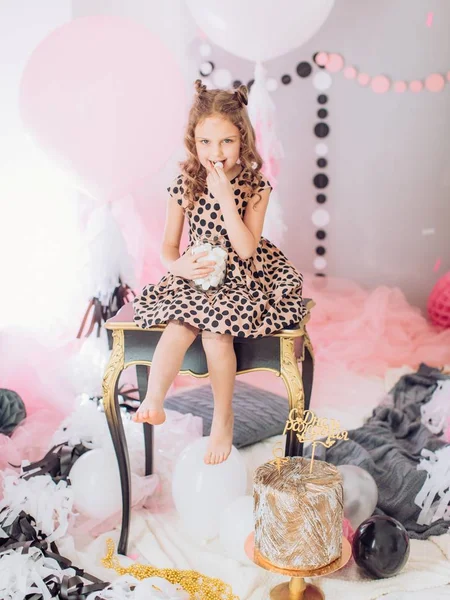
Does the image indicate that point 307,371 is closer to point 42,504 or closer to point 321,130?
point 42,504

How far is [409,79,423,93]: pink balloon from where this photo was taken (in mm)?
3861

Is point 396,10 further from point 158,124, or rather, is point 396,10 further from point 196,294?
point 196,294

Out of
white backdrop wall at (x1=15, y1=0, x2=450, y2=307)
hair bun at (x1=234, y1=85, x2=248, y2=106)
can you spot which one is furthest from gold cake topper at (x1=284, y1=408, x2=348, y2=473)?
white backdrop wall at (x1=15, y1=0, x2=450, y2=307)

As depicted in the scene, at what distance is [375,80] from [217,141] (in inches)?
94.2

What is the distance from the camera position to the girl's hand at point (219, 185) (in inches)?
71.1

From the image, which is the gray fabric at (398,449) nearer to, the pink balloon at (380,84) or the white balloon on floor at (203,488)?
the white balloon on floor at (203,488)

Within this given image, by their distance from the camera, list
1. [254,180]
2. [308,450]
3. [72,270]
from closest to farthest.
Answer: [254,180], [308,450], [72,270]

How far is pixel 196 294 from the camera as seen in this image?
1.80 metres

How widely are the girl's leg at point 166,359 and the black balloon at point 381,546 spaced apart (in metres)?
0.58

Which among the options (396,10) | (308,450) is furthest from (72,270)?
(396,10)

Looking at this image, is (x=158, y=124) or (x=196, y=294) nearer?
(x=196, y=294)

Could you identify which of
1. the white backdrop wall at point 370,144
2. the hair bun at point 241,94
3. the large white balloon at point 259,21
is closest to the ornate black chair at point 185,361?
the hair bun at point 241,94

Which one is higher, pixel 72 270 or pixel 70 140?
pixel 70 140

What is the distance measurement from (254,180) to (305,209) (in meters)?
2.26
